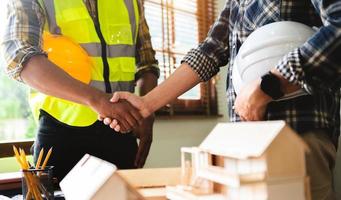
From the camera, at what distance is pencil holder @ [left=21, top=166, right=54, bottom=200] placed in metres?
0.79

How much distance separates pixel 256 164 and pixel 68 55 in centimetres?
100

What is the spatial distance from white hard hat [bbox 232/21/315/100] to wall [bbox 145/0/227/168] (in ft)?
4.62

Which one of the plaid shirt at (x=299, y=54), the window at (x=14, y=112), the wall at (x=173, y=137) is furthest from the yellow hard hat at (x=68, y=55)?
the wall at (x=173, y=137)

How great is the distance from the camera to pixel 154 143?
210cm

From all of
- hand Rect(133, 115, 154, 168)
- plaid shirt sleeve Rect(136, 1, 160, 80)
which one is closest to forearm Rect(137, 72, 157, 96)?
plaid shirt sleeve Rect(136, 1, 160, 80)

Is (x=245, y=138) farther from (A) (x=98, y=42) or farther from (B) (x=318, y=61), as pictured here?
(A) (x=98, y=42)

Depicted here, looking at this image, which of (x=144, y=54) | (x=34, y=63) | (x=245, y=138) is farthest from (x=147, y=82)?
(x=245, y=138)

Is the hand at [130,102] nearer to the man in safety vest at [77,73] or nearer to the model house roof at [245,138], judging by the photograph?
the man in safety vest at [77,73]

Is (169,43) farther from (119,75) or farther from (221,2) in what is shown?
(119,75)

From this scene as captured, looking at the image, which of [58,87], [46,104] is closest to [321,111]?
[58,87]

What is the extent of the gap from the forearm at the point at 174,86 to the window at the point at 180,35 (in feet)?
2.82

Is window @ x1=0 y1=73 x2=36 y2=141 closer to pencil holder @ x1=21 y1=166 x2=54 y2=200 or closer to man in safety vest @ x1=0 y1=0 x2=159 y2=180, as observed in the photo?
man in safety vest @ x1=0 y1=0 x2=159 y2=180

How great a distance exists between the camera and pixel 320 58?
633 mm

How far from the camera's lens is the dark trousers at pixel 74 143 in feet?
4.04
